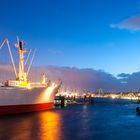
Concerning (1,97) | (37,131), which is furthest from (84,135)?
(1,97)

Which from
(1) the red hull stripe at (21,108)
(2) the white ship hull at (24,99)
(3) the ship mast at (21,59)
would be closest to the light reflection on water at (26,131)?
(1) the red hull stripe at (21,108)

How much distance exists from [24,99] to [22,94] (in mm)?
1533

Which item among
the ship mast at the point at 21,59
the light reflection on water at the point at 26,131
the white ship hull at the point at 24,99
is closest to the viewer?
the light reflection on water at the point at 26,131

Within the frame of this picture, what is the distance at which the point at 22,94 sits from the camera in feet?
225

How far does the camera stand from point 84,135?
138 feet

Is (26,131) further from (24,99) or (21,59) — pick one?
(21,59)

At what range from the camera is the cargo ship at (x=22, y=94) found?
63.8 meters

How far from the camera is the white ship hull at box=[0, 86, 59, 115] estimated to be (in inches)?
2489

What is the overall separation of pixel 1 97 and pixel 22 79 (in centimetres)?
1719

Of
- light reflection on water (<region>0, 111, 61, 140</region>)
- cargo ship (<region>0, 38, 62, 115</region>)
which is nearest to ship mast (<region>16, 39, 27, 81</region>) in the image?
cargo ship (<region>0, 38, 62, 115</region>)

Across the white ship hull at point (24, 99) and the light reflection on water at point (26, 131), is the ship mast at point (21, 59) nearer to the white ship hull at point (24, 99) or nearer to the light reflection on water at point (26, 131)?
the white ship hull at point (24, 99)

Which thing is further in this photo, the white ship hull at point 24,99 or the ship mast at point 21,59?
the ship mast at point 21,59

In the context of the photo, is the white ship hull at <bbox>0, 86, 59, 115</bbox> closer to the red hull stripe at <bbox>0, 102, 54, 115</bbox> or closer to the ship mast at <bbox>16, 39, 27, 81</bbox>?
the red hull stripe at <bbox>0, 102, 54, 115</bbox>

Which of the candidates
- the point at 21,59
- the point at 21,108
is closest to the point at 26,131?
the point at 21,108
